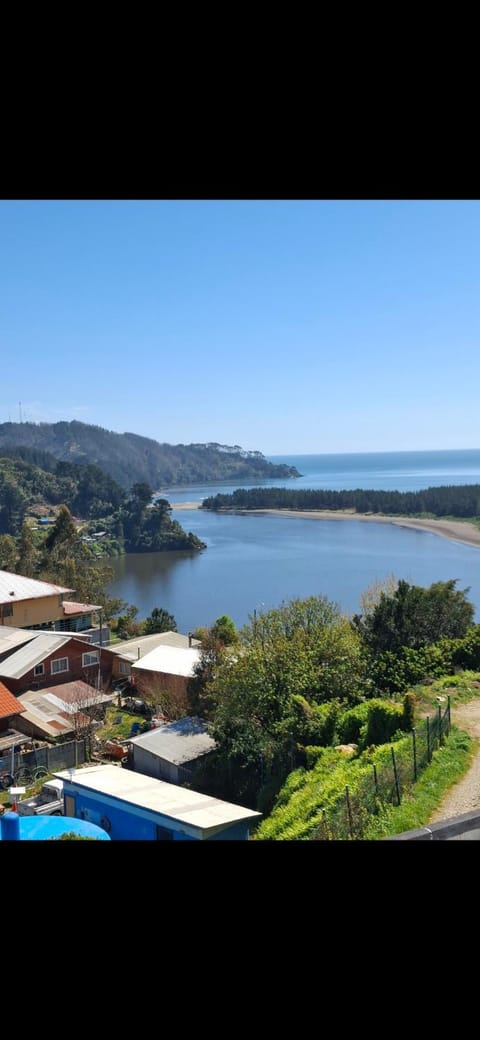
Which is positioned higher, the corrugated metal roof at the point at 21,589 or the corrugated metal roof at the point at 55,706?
the corrugated metal roof at the point at 21,589

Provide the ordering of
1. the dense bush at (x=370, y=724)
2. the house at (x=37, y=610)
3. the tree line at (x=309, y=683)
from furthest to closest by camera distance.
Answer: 1. the house at (x=37, y=610)
2. the tree line at (x=309, y=683)
3. the dense bush at (x=370, y=724)

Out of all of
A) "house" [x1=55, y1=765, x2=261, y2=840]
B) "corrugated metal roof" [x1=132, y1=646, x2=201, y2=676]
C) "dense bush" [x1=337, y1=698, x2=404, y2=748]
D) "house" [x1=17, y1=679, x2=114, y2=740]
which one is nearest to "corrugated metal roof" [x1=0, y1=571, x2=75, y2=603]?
"corrugated metal roof" [x1=132, y1=646, x2=201, y2=676]

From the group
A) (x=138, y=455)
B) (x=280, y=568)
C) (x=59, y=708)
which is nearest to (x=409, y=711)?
(x=59, y=708)

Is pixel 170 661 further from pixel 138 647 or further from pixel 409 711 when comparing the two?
pixel 409 711

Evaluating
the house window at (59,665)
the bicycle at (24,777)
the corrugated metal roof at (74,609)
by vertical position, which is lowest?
the bicycle at (24,777)

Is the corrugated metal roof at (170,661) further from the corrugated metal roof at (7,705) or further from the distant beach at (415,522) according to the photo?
the distant beach at (415,522)

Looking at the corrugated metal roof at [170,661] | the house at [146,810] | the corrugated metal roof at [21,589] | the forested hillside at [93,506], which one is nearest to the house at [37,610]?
the corrugated metal roof at [21,589]
